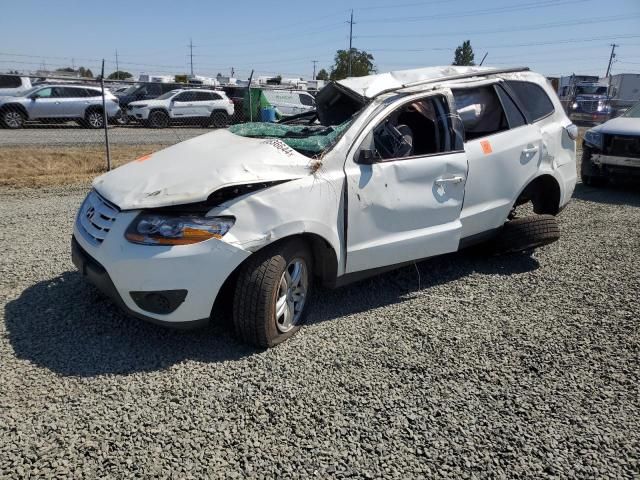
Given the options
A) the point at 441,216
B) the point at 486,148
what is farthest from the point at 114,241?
the point at 486,148

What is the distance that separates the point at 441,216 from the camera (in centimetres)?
411

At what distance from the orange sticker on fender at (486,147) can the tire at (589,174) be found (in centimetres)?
519

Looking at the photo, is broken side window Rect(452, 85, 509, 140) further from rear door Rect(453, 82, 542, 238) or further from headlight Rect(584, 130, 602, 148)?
headlight Rect(584, 130, 602, 148)

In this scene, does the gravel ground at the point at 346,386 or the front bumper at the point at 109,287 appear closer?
the gravel ground at the point at 346,386

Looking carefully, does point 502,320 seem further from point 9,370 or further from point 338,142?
point 9,370

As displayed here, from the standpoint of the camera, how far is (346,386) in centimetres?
300

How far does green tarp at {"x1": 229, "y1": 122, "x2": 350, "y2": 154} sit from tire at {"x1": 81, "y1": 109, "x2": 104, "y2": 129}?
1637cm

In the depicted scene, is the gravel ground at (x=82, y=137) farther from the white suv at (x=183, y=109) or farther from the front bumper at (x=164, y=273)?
the front bumper at (x=164, y=273)

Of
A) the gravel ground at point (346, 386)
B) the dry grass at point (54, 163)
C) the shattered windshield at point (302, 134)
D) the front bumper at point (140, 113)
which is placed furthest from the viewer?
the front bumper at point (140, 113)

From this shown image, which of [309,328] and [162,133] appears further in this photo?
[162,133]

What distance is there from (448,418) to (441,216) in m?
1.81

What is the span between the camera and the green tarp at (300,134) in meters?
3.59

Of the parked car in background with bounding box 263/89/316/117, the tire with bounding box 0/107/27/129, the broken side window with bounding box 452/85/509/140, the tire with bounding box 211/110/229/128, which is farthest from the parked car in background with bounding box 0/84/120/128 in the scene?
the broken side window with bounding box 452/85/509/140

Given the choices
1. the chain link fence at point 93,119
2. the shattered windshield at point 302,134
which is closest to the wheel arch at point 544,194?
the shattered windshield at point 302,134
